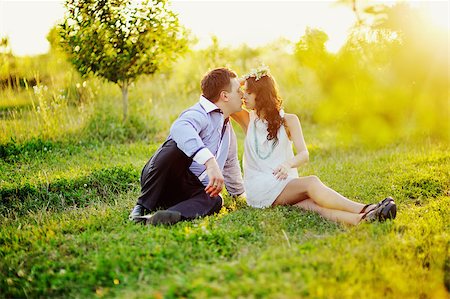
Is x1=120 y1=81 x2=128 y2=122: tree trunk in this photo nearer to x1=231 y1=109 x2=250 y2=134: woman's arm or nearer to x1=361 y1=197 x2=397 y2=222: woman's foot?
x1=231 y1=109 x2=250 y2=134: woman's arm

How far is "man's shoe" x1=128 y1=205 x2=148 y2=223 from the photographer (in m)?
4.84

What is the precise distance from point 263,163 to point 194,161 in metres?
0.73

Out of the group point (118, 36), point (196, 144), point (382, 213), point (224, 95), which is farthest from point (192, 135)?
point (118, 36)

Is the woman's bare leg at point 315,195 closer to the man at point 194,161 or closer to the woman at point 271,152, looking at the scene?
the woman at point 271,152

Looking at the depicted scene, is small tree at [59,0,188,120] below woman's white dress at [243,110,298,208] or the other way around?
the other way around

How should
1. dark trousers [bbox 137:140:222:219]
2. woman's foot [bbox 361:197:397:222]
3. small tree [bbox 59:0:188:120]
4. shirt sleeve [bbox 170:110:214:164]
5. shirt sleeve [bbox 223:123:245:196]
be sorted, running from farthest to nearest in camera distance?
small tree [bbox 59:0:188:120] < shirt sleeve [bbox 223:123:245:196] < dark trousers [bbox 137:140:222:219] < shirt sleeve [bbox 170:110:214:164] < woman's foot [bbox 361:197:397:222]

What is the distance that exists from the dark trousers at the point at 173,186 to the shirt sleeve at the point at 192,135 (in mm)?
166

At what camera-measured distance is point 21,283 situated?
378cm

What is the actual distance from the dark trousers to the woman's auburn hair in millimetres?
906

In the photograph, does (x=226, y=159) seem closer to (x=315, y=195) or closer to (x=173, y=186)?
(x=173, y=186)

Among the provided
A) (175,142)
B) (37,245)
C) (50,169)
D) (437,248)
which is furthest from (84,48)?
(437,248)

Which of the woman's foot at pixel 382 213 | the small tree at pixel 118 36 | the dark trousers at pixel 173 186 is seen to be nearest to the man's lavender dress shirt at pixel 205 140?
the dark trousers at pixel 173 186

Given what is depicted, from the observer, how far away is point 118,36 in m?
8.92

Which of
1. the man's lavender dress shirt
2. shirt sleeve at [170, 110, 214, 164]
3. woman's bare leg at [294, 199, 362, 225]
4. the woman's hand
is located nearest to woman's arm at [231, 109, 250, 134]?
the man's lavender dress shirt
